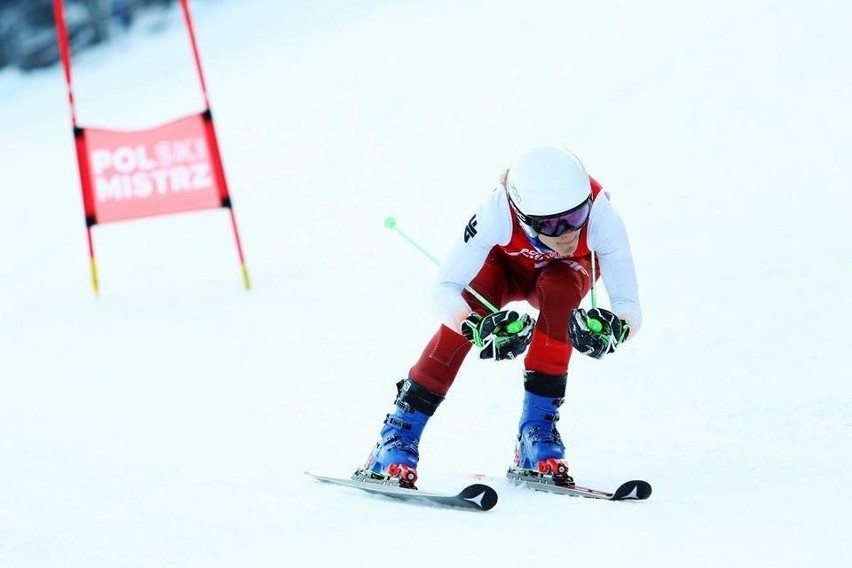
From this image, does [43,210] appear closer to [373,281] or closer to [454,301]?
[373,281]

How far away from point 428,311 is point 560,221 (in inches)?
120

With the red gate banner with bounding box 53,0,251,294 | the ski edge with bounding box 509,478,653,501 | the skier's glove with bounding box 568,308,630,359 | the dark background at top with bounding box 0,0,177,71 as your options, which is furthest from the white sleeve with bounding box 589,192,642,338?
the dark background at top with bounding box 0,0,177,71

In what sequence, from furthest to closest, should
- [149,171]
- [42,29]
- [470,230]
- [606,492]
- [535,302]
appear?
[42,29] < [149,171] < [535,302] < [470,230] < [606,492]

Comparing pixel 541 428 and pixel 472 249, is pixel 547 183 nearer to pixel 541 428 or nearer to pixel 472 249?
pixel 472 249

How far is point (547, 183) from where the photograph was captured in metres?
3.44

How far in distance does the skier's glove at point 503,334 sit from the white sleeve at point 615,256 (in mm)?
350

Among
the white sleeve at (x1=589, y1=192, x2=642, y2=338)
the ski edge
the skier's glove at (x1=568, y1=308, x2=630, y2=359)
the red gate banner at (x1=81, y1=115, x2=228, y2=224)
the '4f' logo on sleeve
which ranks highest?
the red gate banner at (x1=81, y1=115, x2=228, y2=224)

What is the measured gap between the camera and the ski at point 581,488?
3.39 meters

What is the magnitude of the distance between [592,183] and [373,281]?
12.0ft

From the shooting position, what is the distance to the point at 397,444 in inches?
145

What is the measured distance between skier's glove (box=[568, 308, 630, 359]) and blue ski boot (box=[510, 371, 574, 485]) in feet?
0.84

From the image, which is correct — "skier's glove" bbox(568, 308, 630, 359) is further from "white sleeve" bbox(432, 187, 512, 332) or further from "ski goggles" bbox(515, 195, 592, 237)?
"white sleeve" bbox(432, 187, 512, 332)

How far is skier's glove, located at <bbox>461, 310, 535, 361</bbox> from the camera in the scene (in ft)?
11.3

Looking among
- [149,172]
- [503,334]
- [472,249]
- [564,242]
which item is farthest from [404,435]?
[149,172]
